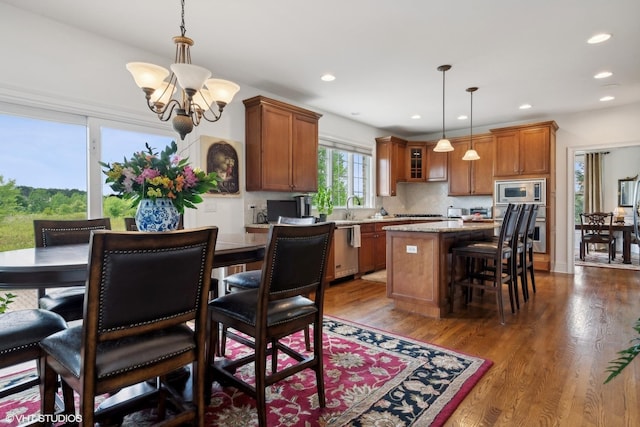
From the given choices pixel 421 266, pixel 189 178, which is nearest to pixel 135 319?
pixel 189 178

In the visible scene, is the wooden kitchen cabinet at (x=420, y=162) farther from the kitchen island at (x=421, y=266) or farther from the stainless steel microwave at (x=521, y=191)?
the kitchen island at (x=421, y=266)

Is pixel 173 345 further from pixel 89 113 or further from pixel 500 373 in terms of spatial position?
pixel 89 113

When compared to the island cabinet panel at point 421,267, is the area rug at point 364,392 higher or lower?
lower

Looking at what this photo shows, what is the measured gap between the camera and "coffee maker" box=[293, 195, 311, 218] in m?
4.71

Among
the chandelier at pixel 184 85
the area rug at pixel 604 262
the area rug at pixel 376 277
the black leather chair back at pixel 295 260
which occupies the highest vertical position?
the chandelier at pixel 184 85

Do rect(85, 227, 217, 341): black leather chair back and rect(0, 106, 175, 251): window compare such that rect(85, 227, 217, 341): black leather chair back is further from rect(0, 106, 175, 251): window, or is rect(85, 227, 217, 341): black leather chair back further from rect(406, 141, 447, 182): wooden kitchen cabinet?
rect(406, 141, 447, 182): wooden kitchen cabinet

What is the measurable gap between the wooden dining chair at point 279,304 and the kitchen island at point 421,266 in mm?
1842

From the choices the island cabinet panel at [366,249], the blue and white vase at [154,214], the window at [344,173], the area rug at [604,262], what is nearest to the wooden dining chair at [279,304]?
the blue and white vase at [154,214]

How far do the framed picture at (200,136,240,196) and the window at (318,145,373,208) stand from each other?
1718mm

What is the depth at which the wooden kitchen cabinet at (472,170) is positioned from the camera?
6.13 m

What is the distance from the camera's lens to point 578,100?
488cm

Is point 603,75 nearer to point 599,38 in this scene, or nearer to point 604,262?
point 599,38

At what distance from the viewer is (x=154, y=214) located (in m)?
1.77

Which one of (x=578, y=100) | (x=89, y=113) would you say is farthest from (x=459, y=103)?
(x=89, y=113)
